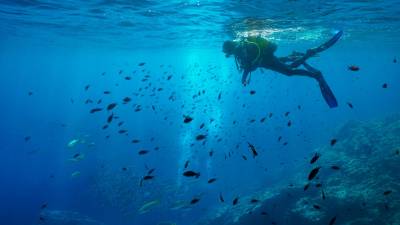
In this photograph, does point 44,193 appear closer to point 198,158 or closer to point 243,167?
point 198,158

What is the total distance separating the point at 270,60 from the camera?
12.2 m

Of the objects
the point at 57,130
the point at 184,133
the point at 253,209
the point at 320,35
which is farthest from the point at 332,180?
the point at 57,130

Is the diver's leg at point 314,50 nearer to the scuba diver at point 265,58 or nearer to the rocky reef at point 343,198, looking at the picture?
the scuba diver at point 265,58

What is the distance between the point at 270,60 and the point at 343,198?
24.9 ft

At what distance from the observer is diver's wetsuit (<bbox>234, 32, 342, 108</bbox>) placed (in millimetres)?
11320

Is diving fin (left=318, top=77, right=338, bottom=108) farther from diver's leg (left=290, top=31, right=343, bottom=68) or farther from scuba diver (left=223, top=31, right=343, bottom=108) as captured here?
diver's leg (left=290, top=31, right=343, bottom=68)

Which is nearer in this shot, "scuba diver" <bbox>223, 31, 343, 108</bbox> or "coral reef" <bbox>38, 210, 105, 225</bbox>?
"scuba diver" <bbox>223, 31, 343, 108</bbox>

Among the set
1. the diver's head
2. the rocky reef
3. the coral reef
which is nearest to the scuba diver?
the diver's head

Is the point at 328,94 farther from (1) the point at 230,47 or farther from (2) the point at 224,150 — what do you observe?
(2) the point at 224,150

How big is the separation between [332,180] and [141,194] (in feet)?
45.2

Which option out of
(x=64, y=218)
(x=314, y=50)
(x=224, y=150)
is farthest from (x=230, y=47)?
(x=224, y=150)

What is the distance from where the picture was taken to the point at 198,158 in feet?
124

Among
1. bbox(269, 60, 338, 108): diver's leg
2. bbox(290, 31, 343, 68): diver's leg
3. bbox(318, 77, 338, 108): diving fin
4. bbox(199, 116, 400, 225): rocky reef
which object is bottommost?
bbox(199, 116, 400, 225): rocky reef

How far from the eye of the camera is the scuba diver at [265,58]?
37.1 ft
